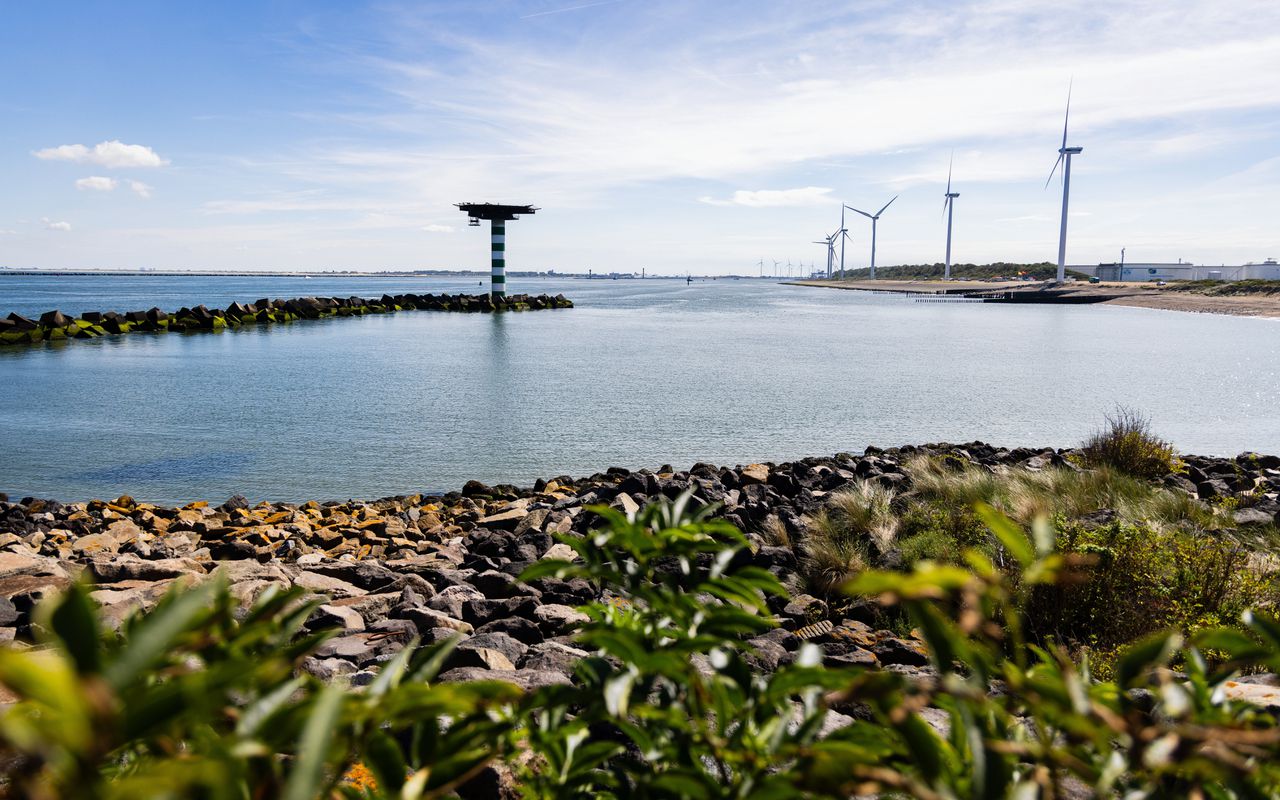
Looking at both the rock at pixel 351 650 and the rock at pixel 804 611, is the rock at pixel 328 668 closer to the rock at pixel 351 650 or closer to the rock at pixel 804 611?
the rock at pixel 351 650

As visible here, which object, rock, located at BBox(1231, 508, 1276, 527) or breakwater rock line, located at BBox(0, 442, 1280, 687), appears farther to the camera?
rock, located at BBox(1231, 508, 1276, 527)

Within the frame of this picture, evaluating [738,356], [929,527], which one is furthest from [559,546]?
[738,356]

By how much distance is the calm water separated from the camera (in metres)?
17.7

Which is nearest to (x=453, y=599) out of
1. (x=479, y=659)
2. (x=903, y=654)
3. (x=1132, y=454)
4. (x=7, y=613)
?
(x=479, y=659)

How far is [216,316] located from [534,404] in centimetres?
4767

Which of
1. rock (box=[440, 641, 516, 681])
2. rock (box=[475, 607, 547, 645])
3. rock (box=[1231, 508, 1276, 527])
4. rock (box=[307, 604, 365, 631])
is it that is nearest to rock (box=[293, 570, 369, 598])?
rock (box=[307, 604, 365, 631])

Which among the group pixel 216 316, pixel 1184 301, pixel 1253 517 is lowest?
pixel 1253 517

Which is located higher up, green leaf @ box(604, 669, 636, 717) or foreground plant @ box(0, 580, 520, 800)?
foreground plant @ box(0, 580, 520, 800)

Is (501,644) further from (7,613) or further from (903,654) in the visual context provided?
(7,613)

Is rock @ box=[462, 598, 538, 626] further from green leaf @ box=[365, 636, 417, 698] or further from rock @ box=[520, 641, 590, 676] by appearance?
green leaf @ box=[365, 636, 417, 698]

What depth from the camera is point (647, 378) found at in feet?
104

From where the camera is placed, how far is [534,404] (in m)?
25.6

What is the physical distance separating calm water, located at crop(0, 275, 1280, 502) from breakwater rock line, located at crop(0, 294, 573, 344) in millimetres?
4326

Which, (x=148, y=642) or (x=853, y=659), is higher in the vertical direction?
(x=148, y=642)
